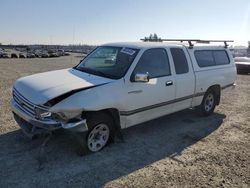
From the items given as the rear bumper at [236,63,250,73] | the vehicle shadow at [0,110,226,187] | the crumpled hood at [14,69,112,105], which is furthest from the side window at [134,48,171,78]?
the rear bumper at [236,63,250,73]

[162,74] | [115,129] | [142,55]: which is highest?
[142,55]

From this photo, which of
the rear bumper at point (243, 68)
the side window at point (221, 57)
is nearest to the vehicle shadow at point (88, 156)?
the side window at point (221, 57)

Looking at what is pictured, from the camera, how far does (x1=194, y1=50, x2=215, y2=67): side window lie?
655 centimetres

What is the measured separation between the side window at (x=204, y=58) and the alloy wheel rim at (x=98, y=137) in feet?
10.3

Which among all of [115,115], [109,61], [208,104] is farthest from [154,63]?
[208,104]

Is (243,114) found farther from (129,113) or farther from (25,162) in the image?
(25,162)

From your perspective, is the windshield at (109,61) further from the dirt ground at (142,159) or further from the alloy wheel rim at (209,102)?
the alloy wheel rim at (209,102)

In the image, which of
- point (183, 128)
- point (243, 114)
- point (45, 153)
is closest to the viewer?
point (45, 153)

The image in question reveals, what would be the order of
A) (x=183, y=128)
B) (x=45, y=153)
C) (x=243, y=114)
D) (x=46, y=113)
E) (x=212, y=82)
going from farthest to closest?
(x=243, y=114), (x=212, y=82), (x=183, y=128), (x=45, y=153), (x=46, y=113)

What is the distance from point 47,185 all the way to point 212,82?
4894 mm

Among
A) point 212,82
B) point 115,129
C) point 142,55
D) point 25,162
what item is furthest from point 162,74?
point 25,162

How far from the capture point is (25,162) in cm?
429

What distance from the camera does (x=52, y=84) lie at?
4.55m

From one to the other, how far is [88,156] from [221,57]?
492 cm
